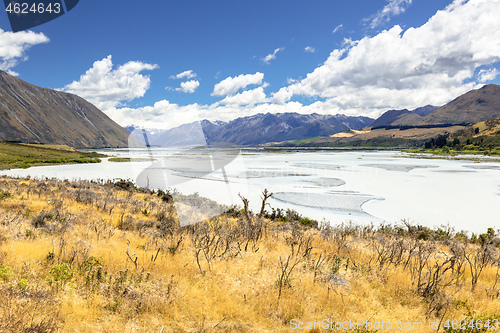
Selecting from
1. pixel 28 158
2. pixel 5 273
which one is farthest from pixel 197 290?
pixel 28 158

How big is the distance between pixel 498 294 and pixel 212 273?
7556 millimetres

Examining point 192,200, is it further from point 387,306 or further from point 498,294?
point 498,294

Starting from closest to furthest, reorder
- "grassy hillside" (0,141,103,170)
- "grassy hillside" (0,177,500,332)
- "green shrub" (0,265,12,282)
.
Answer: "grassy hillside" (0,177,500,332) → "green shrub" (0,265,12,282) → "grassy hillside" (0,141,103,170)

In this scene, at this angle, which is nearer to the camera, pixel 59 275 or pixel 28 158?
pixel 59 275

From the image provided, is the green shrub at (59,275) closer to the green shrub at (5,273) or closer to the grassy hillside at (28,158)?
the green shrub at (5,273)

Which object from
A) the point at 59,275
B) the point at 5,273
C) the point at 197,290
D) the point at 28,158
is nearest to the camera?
the point at 5,273

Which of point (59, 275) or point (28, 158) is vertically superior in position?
point (28, 158)

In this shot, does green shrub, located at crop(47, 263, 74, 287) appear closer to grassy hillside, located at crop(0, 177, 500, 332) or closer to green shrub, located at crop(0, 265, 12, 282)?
grassy hillside, located at crop(0, 177, 500, 332)

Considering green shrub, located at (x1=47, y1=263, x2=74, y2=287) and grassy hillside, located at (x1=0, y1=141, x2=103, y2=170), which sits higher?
grassy hillside, located at (x1=0, y1=141, x2=103, y2=170)

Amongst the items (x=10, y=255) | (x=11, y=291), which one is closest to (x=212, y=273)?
(x=11, y=291)

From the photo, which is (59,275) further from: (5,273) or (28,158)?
(28,158)

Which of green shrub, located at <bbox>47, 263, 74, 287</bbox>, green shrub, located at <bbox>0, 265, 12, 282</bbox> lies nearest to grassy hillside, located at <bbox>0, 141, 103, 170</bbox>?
green shrub, located at <bbox>0, 265, 12, 282</bbox>

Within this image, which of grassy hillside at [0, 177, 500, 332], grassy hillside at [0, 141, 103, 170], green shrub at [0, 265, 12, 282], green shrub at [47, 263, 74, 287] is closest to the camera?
grassy hillside at [0, 177, 500, 332]

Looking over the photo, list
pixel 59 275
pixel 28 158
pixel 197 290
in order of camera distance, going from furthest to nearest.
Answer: pixel 28 158, pixel 197 290, pixel 59 275
